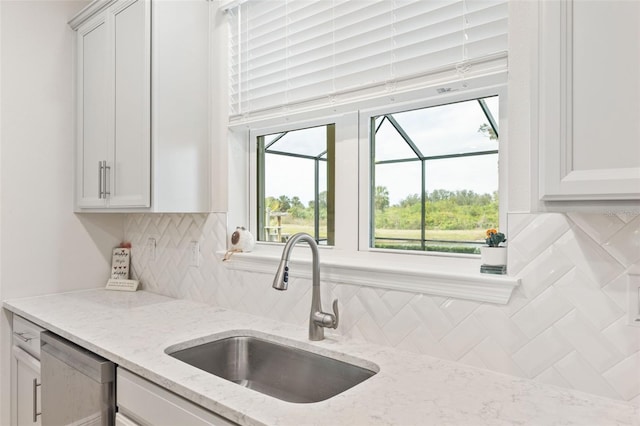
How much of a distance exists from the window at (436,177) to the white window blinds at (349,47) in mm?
179

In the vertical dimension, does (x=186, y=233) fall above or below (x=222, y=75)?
below

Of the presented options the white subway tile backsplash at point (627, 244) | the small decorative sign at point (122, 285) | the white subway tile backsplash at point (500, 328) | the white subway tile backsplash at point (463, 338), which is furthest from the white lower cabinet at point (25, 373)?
the white subway tile backsplash at point (627, 244)

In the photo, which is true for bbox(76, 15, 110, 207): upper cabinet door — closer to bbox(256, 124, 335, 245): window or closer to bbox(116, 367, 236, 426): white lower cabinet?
bbox(256, 124, 335, 245): window

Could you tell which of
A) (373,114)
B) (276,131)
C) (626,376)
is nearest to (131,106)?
(276,131)

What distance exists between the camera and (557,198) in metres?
0.85

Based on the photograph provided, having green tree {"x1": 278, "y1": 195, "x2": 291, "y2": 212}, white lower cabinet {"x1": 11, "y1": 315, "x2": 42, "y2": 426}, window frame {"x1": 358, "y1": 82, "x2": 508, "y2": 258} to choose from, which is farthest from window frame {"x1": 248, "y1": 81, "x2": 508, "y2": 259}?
white lower cabinet {"x1": 11, "y1": 315, "x2": 42, "y2": 426}

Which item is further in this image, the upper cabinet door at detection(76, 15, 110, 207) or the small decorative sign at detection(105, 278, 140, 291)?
the small decorative sign at detection(105, 278, 140, 291)

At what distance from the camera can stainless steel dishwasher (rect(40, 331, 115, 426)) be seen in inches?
55.0

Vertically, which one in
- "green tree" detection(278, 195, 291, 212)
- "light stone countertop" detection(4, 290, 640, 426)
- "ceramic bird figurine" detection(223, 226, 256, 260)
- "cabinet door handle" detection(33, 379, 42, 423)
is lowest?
"cabinet door handle" detection(33, 379, 42, 423)

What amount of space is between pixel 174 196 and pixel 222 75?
629 mm

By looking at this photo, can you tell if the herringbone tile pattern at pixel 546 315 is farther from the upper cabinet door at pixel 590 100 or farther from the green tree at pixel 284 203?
the green tree at pixel 284 203

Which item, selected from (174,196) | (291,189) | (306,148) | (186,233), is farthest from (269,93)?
(186,233)

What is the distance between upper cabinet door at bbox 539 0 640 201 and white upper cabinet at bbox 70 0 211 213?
5.13 feet

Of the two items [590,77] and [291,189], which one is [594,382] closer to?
[590,77]
